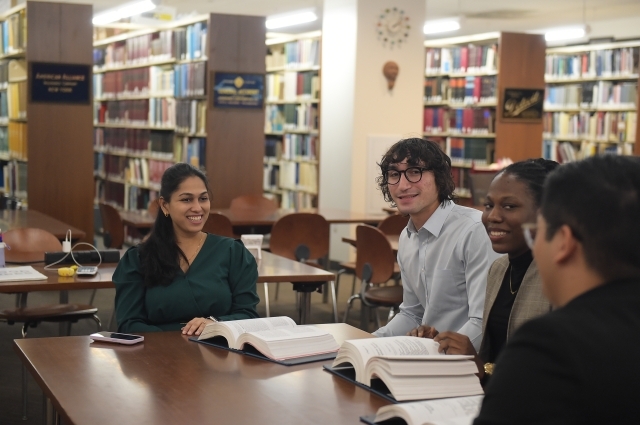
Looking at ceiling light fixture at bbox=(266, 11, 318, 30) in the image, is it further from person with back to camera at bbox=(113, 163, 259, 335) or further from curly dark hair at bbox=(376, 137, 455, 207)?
curly dark hair at bbox=(376, 137, 455, 207)

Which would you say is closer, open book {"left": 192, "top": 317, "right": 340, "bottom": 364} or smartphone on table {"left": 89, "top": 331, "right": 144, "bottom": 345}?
open book {"left": 192, "top": 317, "right": 340, "bottom": 364}

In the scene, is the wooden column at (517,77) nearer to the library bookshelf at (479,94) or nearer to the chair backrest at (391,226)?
the library bookshelf at (479,94)

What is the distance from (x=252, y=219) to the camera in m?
6.45

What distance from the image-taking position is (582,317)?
3.73 ft

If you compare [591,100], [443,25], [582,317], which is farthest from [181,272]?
[591,100]

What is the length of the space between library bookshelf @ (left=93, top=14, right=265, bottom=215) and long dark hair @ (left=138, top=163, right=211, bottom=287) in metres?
4.91

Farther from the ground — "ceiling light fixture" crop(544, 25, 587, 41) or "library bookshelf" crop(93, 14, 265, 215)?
"ceiling light fixture" crop(544, 25, 587, 41)

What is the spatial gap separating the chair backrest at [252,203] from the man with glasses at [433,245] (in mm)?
4517

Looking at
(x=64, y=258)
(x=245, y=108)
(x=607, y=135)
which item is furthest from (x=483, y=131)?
(x=64, y=258)

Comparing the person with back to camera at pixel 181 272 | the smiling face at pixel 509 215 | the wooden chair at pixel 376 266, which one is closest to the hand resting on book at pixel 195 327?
the person with back to camera at pixel 181 272

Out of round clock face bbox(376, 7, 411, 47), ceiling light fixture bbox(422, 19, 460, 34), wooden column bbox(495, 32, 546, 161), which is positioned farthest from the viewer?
ceiling light fixture bbox(422, 19, 460, 34)

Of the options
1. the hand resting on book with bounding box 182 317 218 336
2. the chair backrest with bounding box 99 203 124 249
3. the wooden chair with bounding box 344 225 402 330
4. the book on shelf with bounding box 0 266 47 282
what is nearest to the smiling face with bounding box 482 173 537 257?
the hand resting on book with bounding box 182 317 218 336

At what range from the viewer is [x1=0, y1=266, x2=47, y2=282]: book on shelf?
3.64 meters

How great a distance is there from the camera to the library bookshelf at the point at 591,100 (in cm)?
1061
